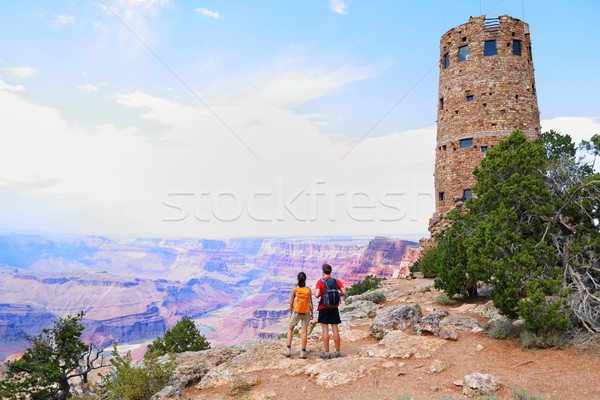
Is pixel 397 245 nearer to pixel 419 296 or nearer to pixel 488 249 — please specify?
pixel 419 296

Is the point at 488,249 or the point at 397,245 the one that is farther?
the point at 397,245

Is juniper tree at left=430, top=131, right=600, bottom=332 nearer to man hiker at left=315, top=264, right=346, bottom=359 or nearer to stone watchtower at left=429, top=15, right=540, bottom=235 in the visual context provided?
man hiker at left=315, top=264, right=346, bottom=359

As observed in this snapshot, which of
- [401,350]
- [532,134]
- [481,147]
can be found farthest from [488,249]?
[532,134]

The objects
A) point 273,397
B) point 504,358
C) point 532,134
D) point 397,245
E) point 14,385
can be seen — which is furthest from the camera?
point 397,245

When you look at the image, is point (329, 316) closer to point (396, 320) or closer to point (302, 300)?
point (302, 300)

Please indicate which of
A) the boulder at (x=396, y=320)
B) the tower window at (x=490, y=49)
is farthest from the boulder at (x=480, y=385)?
the tower window at (x=490, y=49)

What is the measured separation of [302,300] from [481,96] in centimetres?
2587

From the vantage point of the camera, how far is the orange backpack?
1016 cm

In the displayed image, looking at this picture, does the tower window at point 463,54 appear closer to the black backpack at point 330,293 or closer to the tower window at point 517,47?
the tower window at point 517,47

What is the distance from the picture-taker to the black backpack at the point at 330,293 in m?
9.84

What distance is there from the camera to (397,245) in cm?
15512

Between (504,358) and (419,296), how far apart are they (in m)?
11.2

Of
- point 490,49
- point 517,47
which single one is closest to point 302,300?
point 490,49

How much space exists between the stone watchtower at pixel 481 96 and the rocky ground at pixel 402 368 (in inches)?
753
